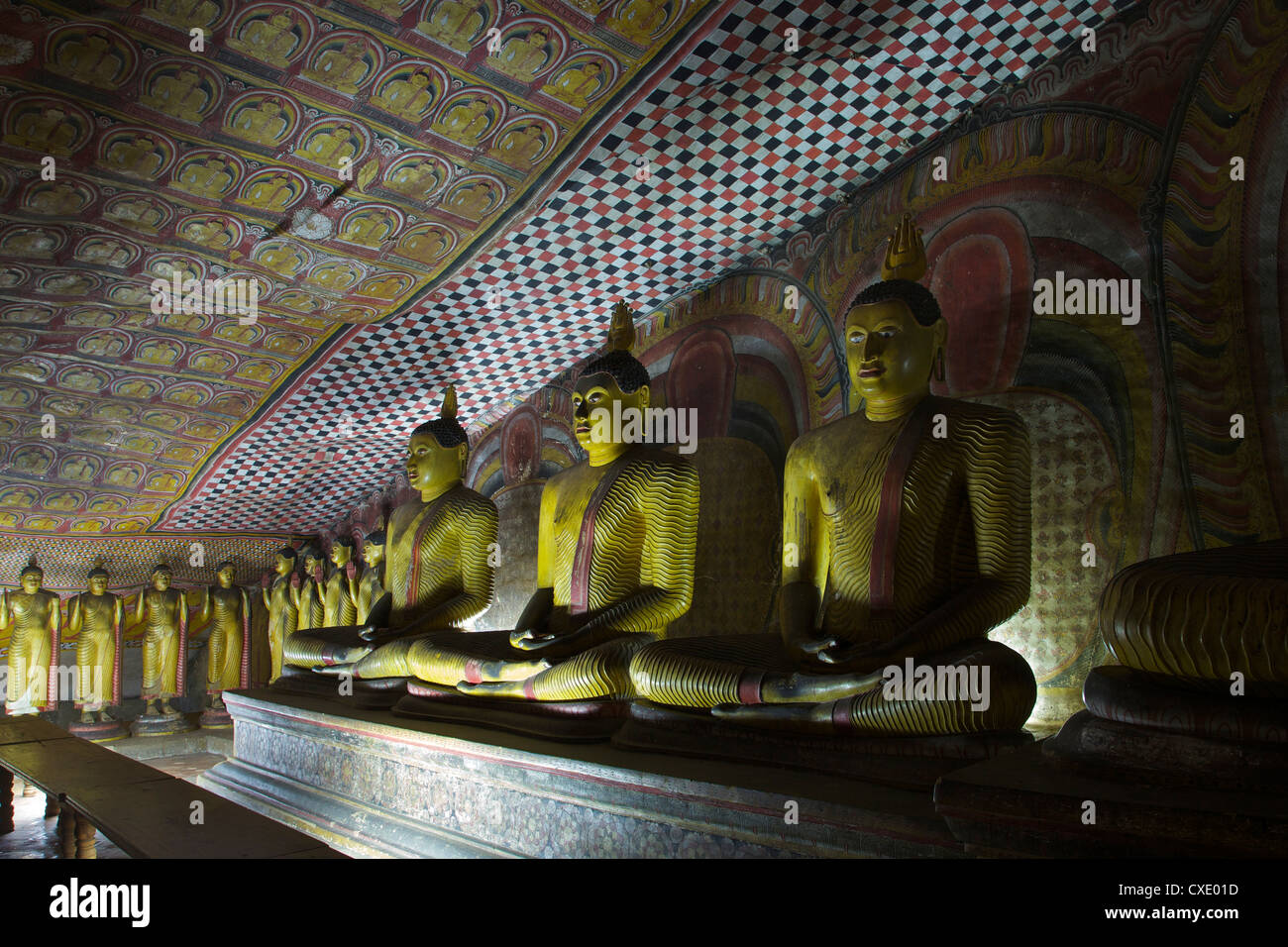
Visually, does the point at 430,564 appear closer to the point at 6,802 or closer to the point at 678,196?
the point at 6,802

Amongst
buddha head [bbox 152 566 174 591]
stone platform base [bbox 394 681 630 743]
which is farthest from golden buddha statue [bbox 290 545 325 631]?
stone platform base [bbox 394 681 630 743]

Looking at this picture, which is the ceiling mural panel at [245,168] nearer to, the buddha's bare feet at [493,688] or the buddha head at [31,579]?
the buddha head at [31,579]

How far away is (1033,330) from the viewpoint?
406cm

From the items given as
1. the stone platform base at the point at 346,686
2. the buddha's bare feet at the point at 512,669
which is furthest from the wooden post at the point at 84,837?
the stone platform base at the point at 346,686

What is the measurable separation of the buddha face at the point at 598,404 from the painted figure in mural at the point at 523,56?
145cm

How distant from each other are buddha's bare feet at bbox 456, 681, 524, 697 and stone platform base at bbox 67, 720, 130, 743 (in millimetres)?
5230

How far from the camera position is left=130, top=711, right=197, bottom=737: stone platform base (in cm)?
782

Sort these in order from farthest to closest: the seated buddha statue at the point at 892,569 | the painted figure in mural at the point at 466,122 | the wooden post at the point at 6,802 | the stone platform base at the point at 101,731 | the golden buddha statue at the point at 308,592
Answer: the golden buddha statue at the point at 308,592 < the stone platform base at the point at 101,731 < the painted figure in mural at the point at 466,122 < the wooden post at the point at 6,802 < the seated buddha statue at the point at 892,569

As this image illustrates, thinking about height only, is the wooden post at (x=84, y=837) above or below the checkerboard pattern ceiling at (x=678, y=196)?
below

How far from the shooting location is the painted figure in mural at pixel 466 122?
14.3 ft

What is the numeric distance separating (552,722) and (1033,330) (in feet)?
9.02

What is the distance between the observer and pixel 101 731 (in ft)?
25.0

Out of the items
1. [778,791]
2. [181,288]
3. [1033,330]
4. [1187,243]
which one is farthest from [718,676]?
[181,288]

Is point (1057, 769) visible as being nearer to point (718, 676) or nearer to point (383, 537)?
point (718, 676)
